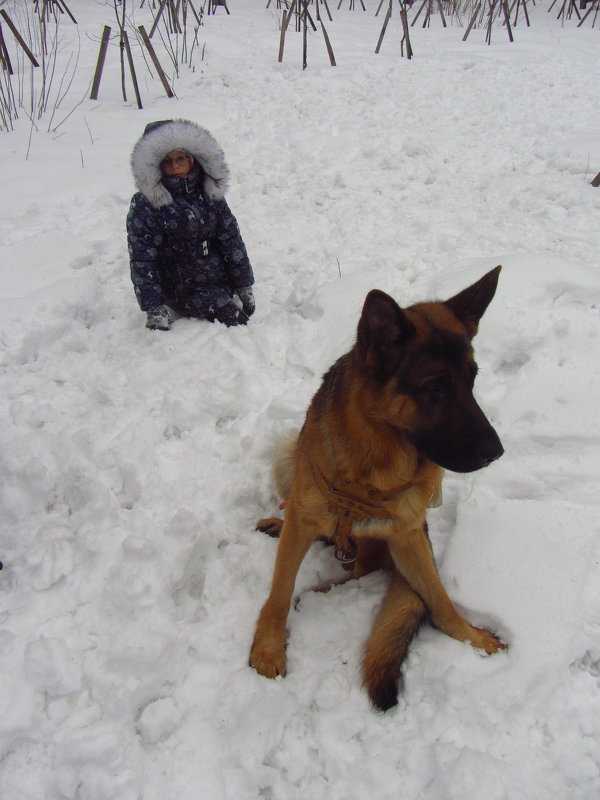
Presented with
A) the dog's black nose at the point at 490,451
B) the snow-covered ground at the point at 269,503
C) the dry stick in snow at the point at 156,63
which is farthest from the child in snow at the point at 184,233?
the dry stick in snow at the point at 156,63

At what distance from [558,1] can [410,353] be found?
27241 mm

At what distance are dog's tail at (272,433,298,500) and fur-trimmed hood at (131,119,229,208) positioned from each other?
2.39 meters

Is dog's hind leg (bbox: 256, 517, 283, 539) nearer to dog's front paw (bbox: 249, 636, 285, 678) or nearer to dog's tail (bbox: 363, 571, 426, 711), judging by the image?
dog's front paw (bbox: 249, 636, 285, 678)

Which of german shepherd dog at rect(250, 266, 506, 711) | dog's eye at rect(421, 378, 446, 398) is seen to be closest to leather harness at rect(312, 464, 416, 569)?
german shepherd dog at rect(250, 266, 506, 711)

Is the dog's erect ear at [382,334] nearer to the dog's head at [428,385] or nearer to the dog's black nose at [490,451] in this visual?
the dog's head at [428,385]

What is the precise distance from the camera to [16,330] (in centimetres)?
383

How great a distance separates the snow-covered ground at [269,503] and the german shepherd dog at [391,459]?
0.15 meters

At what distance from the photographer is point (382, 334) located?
184cm

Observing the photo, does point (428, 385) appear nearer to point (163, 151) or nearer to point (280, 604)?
point (280, 604)

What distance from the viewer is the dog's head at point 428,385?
182 cm

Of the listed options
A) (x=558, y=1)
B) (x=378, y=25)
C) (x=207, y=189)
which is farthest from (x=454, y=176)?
(x=558, y=1)

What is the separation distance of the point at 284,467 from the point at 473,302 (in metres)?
1.47

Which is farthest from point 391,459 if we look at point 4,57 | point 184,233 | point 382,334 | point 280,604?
point 4,57

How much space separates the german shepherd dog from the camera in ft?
6.08
